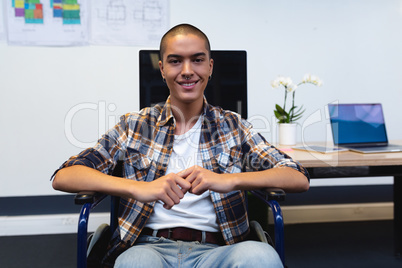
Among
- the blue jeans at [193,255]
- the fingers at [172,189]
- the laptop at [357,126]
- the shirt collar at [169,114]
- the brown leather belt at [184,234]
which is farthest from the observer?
the laptop at [357,126]

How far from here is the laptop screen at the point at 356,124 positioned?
6.27 ft

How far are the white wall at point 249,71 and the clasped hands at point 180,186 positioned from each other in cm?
146

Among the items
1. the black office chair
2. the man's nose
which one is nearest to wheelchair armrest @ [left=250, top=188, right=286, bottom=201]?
the black office chair

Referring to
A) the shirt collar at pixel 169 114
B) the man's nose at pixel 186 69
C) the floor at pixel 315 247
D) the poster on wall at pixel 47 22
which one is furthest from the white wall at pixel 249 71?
the man's nose at pixel 186 69

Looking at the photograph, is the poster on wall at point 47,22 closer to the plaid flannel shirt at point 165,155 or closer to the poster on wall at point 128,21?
the poster on wall at point 128,21

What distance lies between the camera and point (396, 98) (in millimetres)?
2564

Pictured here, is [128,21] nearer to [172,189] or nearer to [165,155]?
[165,155]

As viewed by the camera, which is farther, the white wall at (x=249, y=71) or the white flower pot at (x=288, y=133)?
the white wall at (x=249, y=71)

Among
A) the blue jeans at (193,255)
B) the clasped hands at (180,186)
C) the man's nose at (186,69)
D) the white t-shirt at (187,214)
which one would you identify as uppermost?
the man's nose at (186,69)

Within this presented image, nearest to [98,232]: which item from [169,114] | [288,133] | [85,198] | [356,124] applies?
[85,198]

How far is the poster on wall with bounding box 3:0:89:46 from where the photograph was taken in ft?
7.41

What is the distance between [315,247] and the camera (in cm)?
221

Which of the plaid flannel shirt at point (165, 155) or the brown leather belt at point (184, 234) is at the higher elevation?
the plaid flannel shirt at point (165, 155)

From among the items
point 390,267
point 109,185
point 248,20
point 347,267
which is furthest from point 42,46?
point 390,267
